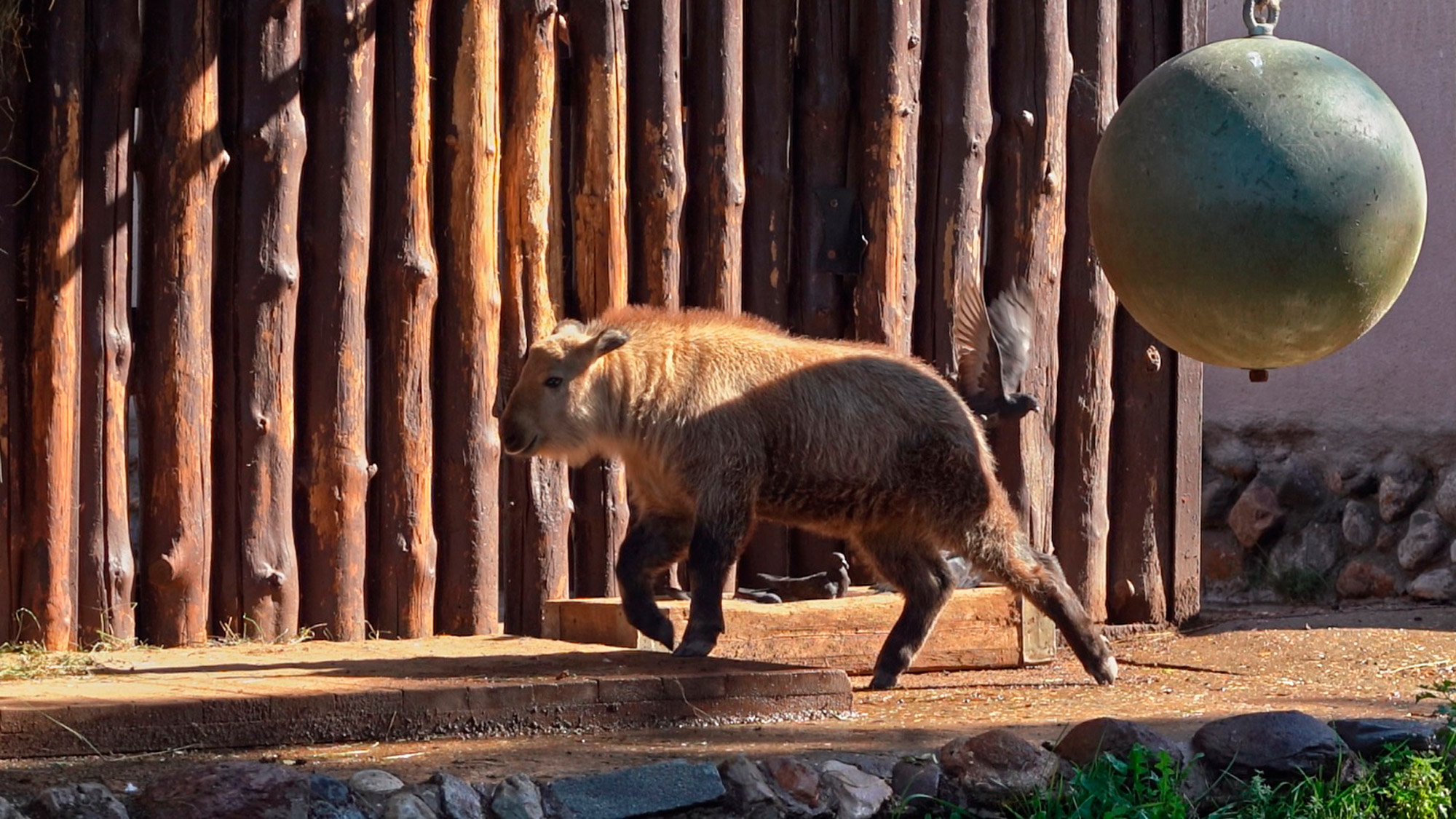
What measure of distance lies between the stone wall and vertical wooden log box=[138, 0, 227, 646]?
19.4ft

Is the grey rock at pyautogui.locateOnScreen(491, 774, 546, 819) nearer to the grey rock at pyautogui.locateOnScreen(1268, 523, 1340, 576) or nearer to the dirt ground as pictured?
the dirt ground

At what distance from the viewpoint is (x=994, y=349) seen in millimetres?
7207

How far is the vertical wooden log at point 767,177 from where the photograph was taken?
24.3ft

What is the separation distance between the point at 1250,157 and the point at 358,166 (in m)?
3.05

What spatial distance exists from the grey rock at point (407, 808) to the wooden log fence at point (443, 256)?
7.65 feet

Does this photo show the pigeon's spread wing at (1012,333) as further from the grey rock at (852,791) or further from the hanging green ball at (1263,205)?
the grey rock at (852,791)

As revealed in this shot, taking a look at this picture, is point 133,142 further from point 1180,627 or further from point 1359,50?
point 1359,50

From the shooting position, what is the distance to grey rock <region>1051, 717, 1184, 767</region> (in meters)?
4.73

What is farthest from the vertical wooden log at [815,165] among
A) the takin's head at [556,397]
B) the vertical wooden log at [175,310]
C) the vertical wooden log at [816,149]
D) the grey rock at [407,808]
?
the grey rock at [407,808]

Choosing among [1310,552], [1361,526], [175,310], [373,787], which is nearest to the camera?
[373,787]

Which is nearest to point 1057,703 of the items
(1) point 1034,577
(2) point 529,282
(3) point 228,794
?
(1) point 1034,577

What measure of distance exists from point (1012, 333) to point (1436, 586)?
350cm

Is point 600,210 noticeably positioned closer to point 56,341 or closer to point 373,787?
point 56,341

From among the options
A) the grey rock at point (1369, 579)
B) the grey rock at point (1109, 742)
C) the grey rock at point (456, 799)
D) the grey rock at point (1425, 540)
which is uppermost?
the grey rock at point (456, 799)
